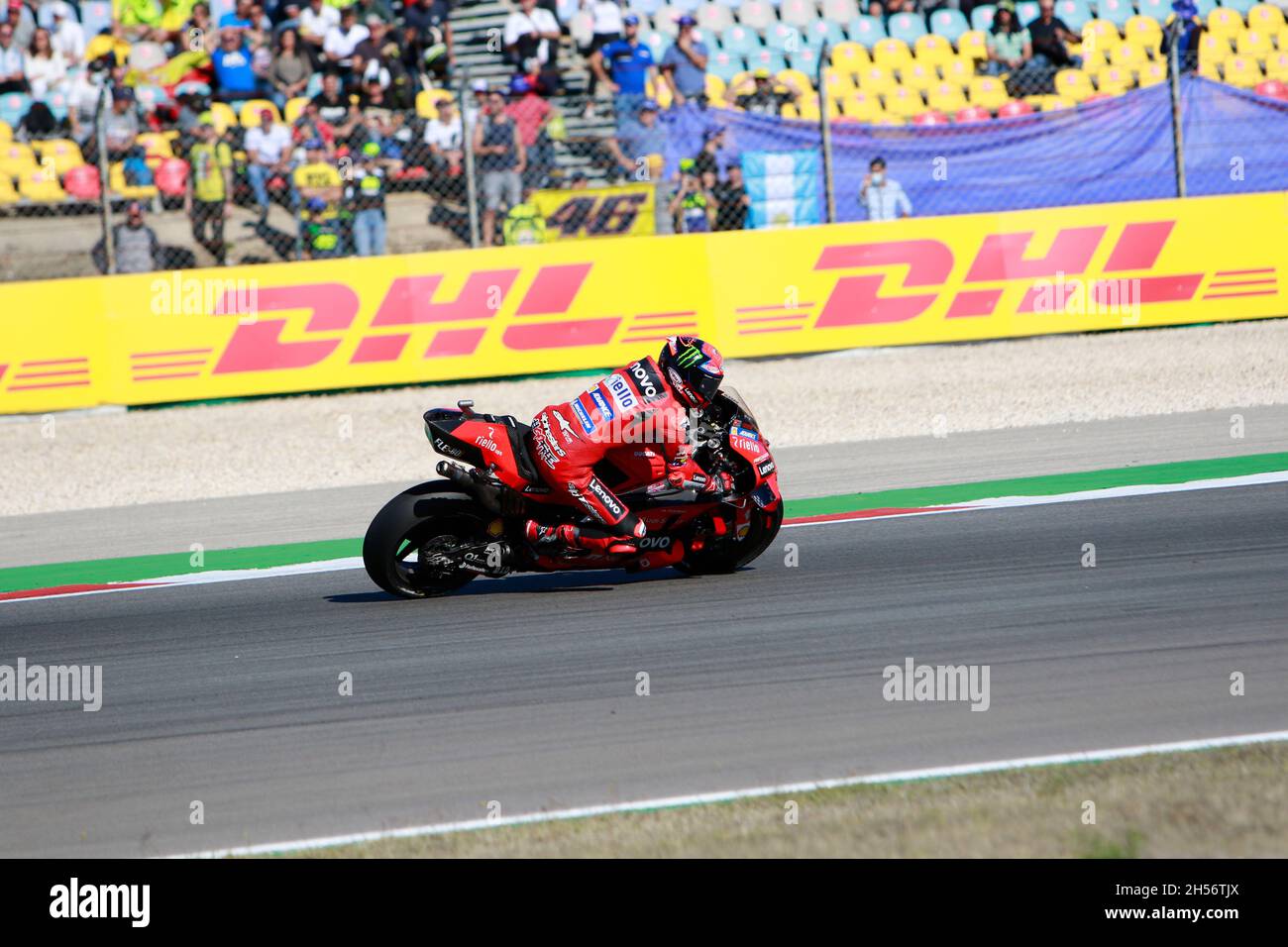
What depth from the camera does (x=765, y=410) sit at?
1467 cm

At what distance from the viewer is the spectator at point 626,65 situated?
1925 cm

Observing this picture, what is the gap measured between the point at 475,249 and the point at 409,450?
→ 2863 millimetres

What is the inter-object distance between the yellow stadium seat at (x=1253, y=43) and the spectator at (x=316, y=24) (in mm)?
11973

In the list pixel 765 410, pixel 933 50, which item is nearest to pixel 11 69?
pixel 765 410

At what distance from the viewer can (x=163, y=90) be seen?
19406mm

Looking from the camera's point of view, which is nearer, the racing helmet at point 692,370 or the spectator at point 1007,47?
the racing helmet at point 692,370

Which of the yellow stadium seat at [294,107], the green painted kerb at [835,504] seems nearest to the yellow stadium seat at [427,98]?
the yellow stadium seat at [294,107]

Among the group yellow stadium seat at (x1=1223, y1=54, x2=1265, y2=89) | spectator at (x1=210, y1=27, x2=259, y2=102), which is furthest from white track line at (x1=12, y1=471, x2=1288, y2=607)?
spectator at (x1=210, y1=27, x2=259, y2=102)

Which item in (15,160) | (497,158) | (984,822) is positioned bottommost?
(984,822)

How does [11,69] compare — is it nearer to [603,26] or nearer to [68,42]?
[68,42]

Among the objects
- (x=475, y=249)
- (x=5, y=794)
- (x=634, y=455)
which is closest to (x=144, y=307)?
(x=475, y=249)

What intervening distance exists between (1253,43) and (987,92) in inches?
169

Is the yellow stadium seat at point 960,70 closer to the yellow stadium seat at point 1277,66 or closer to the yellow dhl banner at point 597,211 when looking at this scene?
the yellow stadium seat at point 1277,66

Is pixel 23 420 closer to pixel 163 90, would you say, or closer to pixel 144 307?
pixel 144 307
